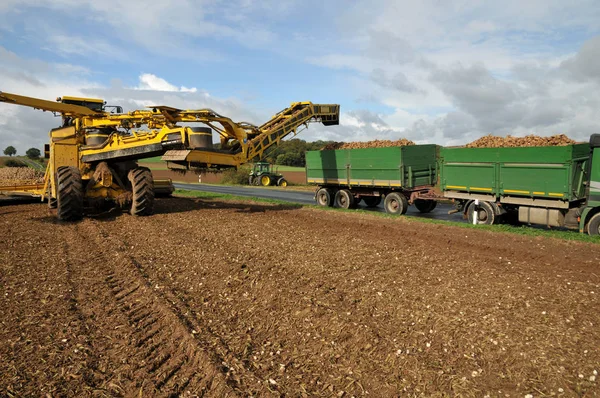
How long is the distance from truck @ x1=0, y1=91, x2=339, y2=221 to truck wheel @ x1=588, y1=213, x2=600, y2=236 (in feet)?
32.8

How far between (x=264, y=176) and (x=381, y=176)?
80.5 ft

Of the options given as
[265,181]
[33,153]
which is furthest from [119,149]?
[33,153]

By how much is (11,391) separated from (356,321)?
3.35 metres

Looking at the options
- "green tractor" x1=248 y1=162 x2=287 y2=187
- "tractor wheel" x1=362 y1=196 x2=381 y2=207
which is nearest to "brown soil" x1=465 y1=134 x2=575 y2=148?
"tractor wheel" x1=362 y1=196 x2=381 y2=207

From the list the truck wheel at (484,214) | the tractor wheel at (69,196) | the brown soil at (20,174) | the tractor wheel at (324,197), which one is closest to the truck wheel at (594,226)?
the truck wheel at (484,214)

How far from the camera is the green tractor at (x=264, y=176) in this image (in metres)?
40.0

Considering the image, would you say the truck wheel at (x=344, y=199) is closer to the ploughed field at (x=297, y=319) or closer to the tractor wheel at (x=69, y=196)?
the ploughed field at (x=297, y=319)

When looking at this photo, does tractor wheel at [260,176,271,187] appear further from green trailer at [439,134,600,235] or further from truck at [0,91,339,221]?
green trailer at [439,134,600,235]

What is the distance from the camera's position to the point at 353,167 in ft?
59.2

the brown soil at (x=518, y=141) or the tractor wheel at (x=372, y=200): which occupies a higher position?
the brown soil at (x=518, y=141)

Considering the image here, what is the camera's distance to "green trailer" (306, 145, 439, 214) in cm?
1622

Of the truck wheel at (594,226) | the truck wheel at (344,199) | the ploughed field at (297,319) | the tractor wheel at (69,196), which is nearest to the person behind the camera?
the ploughed field at (297,319)

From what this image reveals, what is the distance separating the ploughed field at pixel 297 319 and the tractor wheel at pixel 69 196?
10.8ft

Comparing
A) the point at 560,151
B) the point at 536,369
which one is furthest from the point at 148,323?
the point at 560,151
